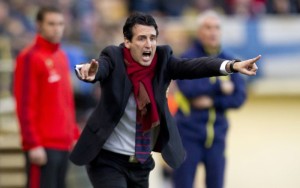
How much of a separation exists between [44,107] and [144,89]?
1.76 m

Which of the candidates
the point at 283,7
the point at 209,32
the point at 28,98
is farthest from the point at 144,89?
the point at 283,7

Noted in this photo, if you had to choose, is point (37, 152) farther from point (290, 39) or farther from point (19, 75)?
point (290, 39)

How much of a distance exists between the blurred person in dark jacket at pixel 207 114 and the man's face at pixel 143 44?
237cm

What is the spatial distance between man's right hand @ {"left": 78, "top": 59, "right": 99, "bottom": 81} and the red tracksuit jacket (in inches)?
76.5

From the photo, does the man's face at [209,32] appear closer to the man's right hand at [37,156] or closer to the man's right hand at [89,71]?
the man's right hand at [37,156]

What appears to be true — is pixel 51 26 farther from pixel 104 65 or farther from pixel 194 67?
pixel 194 67

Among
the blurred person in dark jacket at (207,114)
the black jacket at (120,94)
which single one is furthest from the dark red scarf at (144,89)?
the blurred person in dark jacket at (207,114)

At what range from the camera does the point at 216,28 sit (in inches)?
380

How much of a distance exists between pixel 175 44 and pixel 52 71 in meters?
10.7

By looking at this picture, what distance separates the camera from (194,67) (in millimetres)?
7027

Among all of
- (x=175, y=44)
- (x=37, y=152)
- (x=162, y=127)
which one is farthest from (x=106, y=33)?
(x=162, y=127)

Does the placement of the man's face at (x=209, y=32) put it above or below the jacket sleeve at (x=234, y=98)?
above

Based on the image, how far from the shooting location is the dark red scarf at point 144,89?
7.14m

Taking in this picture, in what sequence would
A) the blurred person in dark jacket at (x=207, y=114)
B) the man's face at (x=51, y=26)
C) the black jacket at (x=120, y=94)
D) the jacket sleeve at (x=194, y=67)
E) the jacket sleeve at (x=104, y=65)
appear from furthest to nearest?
the blurred person in dark jacket at (x=207, y=114), the man's face at (x=51, y=26), the black jacket at (x=120, y=94), the jacket sleeve at (x=194, y=67), the jacket sleeve at (x=104, y=65)
